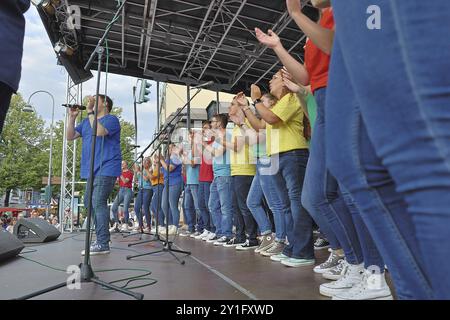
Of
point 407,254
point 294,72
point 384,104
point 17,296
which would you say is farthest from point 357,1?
point 17,296

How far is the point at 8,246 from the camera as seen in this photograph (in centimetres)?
337

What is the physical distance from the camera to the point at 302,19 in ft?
4.71

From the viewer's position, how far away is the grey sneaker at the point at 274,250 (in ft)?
11.5

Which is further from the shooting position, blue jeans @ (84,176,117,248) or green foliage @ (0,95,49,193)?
green foliage @ (0,95,49,193)

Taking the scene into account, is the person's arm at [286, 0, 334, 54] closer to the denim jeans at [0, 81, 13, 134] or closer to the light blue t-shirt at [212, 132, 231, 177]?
the denim jeans at [0, 81, 13, 134]

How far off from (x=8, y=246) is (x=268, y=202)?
2516 millimetres

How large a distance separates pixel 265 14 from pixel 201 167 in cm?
424

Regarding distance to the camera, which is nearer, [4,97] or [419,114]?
[419,114]

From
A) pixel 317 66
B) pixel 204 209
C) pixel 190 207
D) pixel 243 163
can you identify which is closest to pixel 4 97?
pixel 317 66

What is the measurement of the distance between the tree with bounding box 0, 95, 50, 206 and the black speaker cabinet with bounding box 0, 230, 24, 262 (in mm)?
21642

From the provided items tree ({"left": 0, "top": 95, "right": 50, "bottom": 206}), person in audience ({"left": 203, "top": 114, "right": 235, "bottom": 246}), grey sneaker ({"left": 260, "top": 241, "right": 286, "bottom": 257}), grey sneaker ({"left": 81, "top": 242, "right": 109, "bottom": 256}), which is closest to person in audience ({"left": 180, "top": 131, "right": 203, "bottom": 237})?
person in audience ({"left": 203, "top": 114, "right": 235, "bottom": 246})

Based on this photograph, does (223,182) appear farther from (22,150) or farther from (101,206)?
(22,150)

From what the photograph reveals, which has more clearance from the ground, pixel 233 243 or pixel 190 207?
pixel 190 207

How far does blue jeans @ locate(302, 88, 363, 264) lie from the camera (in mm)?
1851
